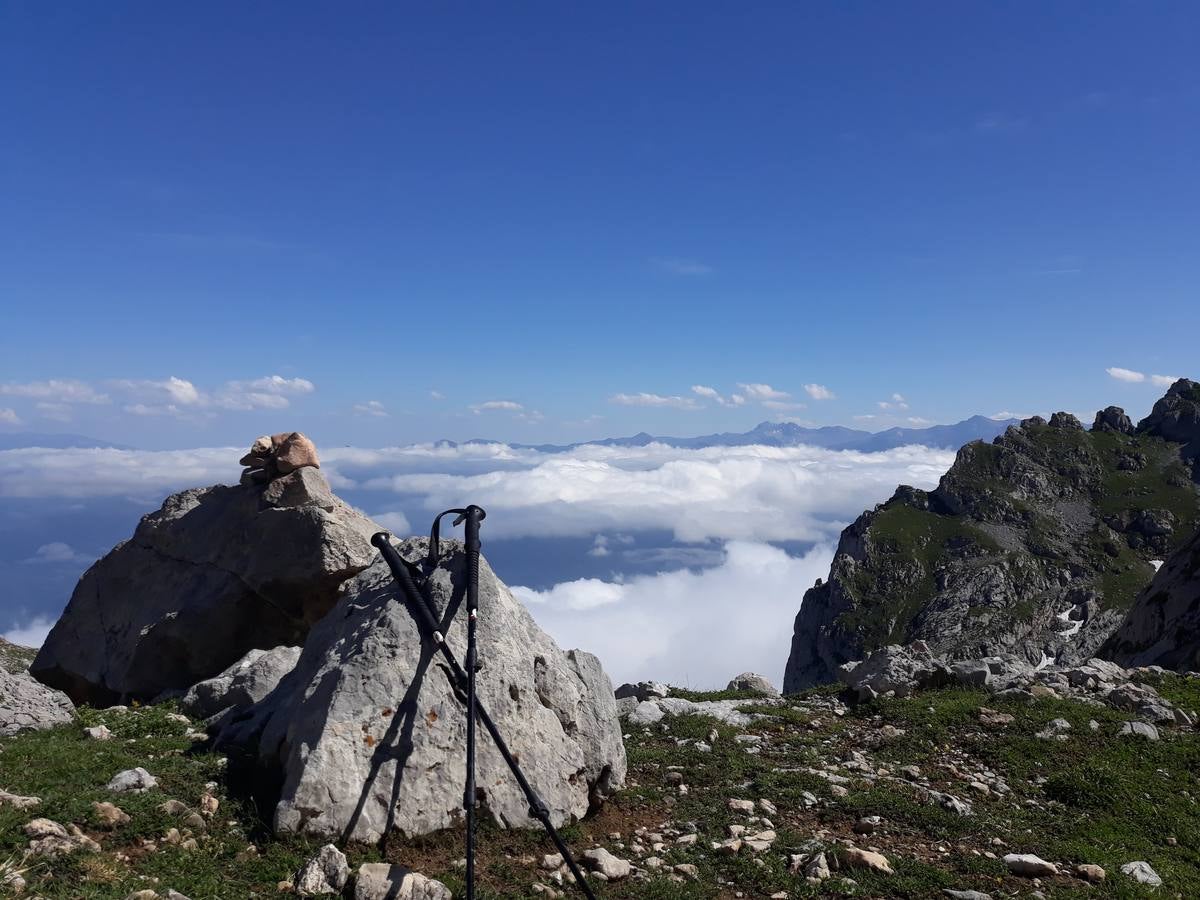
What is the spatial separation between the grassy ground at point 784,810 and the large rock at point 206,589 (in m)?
5.99

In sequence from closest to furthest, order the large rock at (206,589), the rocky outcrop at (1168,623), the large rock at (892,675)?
the large rock at (892,675) → the large rock at (206,589) → the rocky outcrop at (1168,623)

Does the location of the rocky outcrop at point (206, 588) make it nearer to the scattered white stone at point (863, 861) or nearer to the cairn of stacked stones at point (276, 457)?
the cairn of stacked stones at point (276, 457)

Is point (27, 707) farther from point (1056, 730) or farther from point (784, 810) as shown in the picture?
point (1056, 730)

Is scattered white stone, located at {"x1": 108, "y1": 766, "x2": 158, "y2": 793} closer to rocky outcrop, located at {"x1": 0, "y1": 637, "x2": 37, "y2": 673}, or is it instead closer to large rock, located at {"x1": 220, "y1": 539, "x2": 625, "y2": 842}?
large rock, located at {"x1": 220, "y1": 539, "x2": 625, "y2": 842}

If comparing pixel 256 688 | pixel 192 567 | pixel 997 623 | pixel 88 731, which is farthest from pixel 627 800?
pixel 997 623

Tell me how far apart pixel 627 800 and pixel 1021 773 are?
7.79m

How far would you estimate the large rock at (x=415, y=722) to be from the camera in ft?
29.4

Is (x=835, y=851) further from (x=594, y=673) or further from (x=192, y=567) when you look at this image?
(x=192, y=567)

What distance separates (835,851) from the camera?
977 cm

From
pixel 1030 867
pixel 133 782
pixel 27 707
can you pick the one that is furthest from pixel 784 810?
pixel 27 707

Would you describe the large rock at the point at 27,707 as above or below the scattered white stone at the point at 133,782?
below

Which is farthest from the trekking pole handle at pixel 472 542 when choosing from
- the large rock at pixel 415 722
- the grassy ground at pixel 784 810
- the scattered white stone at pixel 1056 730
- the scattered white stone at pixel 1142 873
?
the scattered white stone at pixel 1056 730

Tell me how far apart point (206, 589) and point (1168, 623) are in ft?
100

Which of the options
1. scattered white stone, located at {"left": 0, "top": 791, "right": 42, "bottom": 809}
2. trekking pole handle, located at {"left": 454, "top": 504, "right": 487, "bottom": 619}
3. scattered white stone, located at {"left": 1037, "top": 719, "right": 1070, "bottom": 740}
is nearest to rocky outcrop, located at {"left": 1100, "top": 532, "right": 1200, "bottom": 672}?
scattered white stone, located at {"left": 1037, "top": 719, "right": 1070, "bottom": 740}
